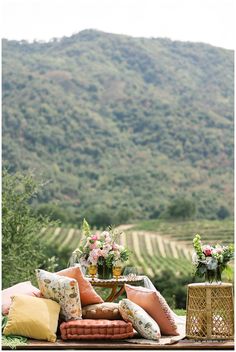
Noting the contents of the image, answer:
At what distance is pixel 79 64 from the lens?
9238 centimetres

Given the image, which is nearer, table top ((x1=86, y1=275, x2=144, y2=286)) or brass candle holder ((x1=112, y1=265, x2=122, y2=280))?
table top ((x1=86, y1=275, x2=144, y2=286))

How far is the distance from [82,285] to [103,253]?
0.80 m

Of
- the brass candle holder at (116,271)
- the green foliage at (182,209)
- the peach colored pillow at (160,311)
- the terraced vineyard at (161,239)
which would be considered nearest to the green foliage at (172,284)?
the terraced vineyard at (161,239)

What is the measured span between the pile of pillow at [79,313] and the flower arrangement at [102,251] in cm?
72

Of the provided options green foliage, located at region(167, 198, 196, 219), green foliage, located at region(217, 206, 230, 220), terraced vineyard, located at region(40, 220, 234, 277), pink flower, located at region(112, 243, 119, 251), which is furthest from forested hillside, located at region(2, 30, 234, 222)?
pink flower, located at region(112, 243, 119, 251)

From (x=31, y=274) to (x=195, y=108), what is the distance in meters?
65.9

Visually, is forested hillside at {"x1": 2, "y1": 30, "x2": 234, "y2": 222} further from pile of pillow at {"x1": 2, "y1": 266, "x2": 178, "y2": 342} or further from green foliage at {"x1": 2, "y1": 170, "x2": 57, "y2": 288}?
pile of pillow at {"x1": 2, "y1": 266, "x2": 178, "y2": 342}

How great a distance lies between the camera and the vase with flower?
7379mm

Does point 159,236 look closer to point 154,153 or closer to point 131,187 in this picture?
point 131,187

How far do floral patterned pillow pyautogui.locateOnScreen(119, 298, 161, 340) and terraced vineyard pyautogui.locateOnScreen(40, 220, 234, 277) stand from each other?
1233 inches

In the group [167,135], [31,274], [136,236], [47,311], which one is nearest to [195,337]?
[47,311]

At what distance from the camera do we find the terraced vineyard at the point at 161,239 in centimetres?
4277

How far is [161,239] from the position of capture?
52.2 meters

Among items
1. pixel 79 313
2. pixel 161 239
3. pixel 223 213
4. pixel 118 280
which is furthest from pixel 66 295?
pixel 223 213
